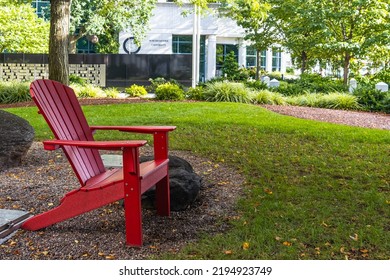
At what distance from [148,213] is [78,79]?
15412 millimetres

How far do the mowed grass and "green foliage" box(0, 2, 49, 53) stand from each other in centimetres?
1669

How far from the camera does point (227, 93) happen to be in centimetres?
1482

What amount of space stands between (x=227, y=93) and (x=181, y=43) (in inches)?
833

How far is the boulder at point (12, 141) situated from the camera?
6500mm

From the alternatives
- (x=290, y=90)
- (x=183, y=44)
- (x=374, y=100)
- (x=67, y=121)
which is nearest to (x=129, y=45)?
(x=183, y=44)

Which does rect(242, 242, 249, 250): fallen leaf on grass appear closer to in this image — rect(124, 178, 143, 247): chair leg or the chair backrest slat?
rect(124, 178, 143, 247): chair leg

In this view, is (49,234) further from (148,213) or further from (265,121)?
(265,121)

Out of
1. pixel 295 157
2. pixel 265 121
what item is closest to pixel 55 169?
pixel 295 157

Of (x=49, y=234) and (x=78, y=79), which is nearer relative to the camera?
(x=49, y=234)

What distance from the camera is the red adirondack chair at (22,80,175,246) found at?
3855 mm

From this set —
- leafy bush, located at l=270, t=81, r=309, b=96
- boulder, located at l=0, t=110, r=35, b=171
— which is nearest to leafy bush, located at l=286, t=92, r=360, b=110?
leafy bush, located at l=270, t=81, r=309, b=96

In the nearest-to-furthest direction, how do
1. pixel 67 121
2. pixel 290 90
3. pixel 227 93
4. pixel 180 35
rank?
pixel 67 121 < pixel 227 93 < pixel 290 90 < pixel 180 35

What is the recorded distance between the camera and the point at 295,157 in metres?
7.05

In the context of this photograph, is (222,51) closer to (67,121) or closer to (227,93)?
(227,93)
